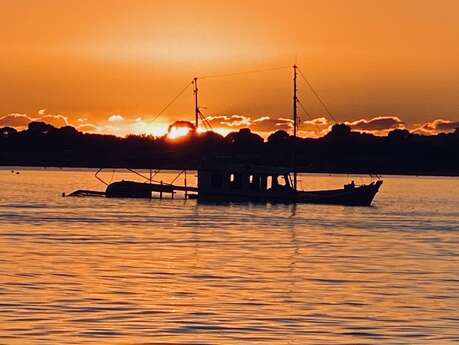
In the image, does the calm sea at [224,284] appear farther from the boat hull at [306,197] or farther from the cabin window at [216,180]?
the cabin window at [216,180]

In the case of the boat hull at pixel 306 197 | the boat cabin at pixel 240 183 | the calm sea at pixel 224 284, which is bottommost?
the calm sea at pixel 224 284

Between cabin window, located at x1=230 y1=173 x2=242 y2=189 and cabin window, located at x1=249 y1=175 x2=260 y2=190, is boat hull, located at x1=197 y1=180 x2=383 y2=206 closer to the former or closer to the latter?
cabin window, located at x1=249 y1=175 x2=260 y2=190

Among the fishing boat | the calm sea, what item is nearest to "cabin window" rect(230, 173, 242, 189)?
the fishing boat

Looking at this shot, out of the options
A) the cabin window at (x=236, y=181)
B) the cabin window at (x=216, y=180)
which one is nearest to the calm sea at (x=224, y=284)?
the cabin window at (x=236, y=181)

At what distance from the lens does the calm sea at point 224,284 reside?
30.2 meters

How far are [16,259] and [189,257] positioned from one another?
8.14 m

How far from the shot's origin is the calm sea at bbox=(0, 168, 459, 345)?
30.2 metres

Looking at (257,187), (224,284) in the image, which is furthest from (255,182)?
(224,284)

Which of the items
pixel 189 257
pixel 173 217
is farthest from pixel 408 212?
pixel 189 257

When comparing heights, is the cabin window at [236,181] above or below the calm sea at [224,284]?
above

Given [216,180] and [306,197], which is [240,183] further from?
[306,197]

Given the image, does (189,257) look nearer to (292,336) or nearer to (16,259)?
(16,259)

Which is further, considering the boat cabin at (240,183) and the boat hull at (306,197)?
the boat cabin at (240,183)

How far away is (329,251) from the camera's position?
59.9 m
